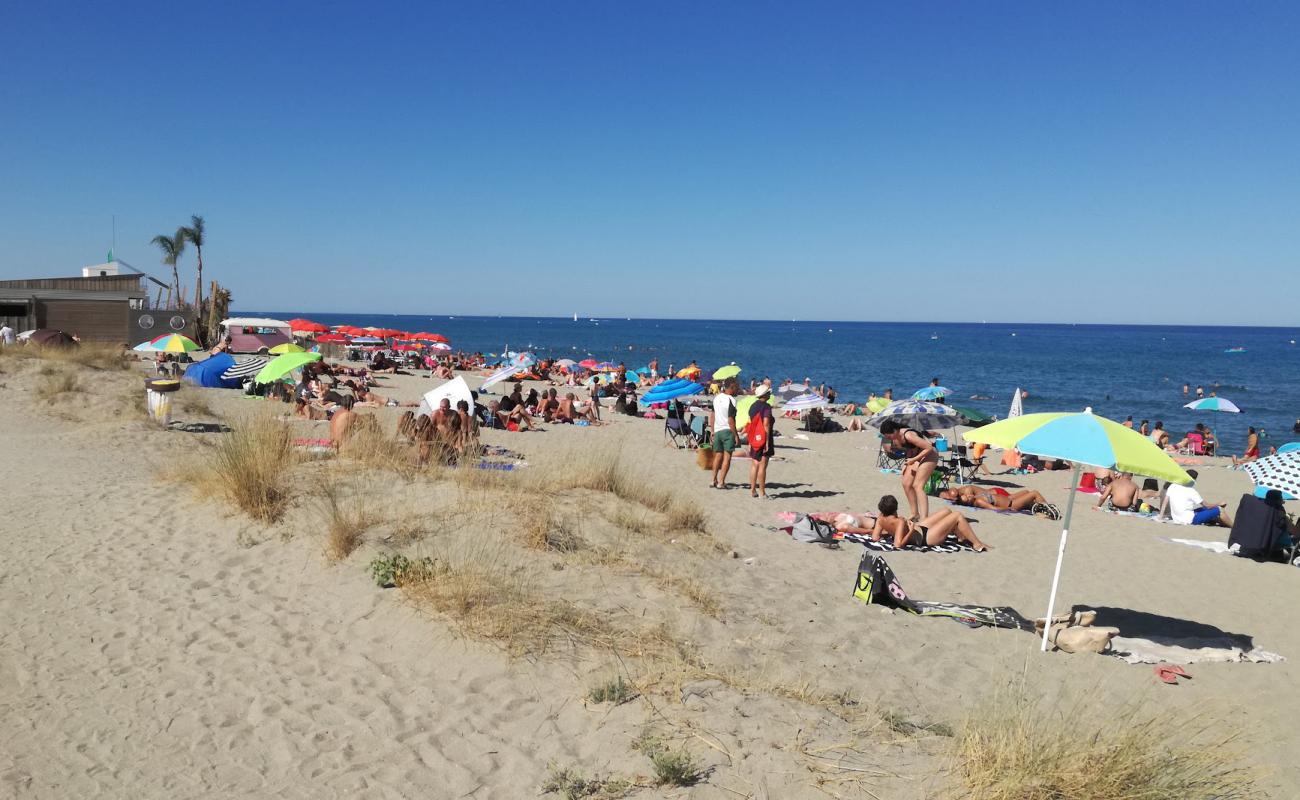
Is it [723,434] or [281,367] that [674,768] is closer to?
[723,434]

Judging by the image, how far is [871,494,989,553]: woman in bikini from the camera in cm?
842

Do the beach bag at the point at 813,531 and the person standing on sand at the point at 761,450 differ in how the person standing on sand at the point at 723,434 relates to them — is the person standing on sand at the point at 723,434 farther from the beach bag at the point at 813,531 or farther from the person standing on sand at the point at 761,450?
the beach bag at the point at 813,531

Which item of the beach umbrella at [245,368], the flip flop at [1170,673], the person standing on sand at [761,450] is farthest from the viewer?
the beach umbrella at [245,368]

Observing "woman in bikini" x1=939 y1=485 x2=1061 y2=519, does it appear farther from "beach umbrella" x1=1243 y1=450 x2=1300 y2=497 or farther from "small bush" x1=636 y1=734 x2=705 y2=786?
"small bush" x1=636 y1=734 x2=705 y2=786

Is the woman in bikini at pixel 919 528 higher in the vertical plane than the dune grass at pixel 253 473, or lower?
lower

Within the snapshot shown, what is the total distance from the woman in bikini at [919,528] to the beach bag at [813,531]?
1.80ft

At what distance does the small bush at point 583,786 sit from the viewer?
3.38m

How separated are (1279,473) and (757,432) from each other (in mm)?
5719

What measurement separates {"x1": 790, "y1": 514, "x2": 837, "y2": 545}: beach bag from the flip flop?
3.32m

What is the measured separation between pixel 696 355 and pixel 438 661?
67169 millimetres

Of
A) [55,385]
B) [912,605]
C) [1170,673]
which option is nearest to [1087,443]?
[1170,673]

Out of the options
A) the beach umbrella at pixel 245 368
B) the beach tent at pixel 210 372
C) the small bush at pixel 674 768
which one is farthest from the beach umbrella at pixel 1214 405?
the beach tent at pixel 210 372

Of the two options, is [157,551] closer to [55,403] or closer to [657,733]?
[657,733]

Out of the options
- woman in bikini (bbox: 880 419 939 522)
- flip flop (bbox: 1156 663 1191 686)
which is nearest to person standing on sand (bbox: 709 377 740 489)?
woman in bikini (bbox: 880 419 939 522)
